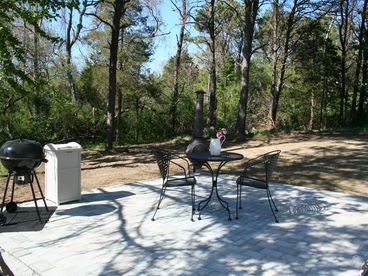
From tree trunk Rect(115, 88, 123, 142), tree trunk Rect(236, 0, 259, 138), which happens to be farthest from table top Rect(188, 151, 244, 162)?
tree trunk Rect(115, 88, 123, 142)

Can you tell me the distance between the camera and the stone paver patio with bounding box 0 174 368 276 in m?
2.90

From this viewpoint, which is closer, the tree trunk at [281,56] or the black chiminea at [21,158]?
the black chiminea at [21,158]

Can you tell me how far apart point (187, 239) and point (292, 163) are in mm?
4675

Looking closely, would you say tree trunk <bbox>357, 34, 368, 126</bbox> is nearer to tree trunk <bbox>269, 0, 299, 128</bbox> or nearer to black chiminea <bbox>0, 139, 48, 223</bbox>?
tree trunk <bbox>269, 0, 299, 128</bbox>

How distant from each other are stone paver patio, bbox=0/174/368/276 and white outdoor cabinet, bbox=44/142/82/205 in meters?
0.18

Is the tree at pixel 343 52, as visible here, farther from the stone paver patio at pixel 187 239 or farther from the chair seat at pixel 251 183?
the chair seat at pixel 251 183

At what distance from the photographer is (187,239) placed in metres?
3.49

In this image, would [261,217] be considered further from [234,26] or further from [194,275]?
[234,26]

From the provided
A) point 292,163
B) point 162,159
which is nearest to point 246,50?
point 292,163

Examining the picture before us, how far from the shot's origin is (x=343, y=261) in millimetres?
2994

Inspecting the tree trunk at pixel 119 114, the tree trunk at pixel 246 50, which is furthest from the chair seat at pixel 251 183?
the tree trunk at pixel 119 114

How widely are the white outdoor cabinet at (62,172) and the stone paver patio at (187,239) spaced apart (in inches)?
6.9

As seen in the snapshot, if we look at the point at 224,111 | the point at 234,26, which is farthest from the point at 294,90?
the point at 234,26

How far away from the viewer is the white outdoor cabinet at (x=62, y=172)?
4.54 meters
